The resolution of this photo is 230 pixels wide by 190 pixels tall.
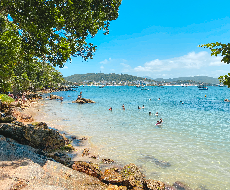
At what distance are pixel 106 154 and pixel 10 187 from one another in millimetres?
8397

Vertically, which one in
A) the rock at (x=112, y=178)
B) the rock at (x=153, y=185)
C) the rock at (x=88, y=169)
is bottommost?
the rock at (x=153, y=185)

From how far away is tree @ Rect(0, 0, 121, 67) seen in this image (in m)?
9.45

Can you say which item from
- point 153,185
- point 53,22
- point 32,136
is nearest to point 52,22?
point 53,22

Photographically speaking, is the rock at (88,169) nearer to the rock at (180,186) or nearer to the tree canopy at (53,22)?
the rock at (180,186)

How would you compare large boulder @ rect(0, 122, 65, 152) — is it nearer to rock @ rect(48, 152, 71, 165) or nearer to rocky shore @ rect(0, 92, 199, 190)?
rocky shore @ rect(0, 92, 199, 190)

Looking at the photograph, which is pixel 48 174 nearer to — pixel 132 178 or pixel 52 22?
pixel 132 178

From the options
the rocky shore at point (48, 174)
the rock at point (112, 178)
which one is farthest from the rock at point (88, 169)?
the rock at point (112, 178)

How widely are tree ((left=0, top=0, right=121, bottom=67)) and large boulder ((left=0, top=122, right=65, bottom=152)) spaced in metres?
5.26

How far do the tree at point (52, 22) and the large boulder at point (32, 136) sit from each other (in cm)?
526

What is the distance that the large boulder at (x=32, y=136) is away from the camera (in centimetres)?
1065

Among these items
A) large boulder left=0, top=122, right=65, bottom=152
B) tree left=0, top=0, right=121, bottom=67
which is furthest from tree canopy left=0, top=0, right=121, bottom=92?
large boulder left=0, top=122, right=65, bottom=152

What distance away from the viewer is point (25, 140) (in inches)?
428

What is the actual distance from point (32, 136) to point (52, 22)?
312 inches

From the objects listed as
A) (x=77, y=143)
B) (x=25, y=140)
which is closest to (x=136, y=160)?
(x=77, y=143)
